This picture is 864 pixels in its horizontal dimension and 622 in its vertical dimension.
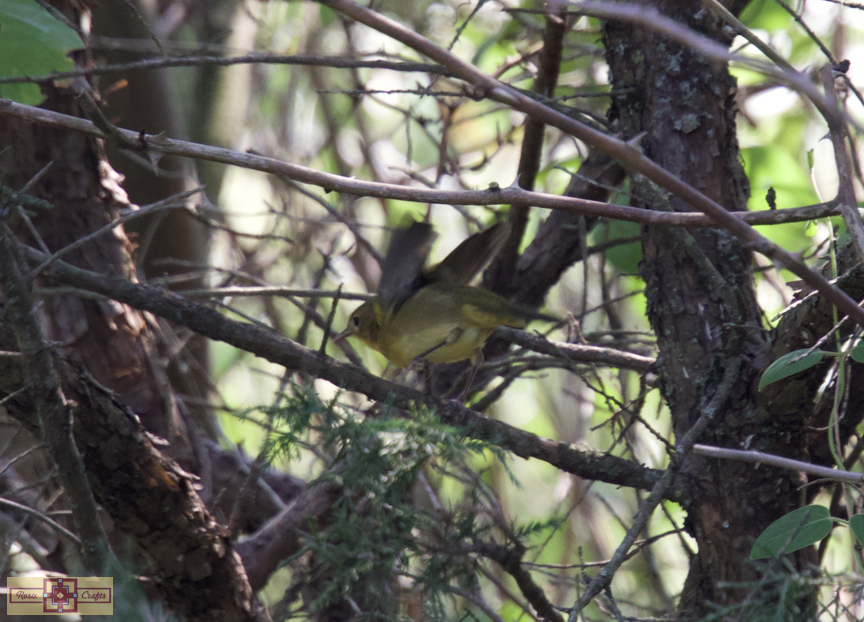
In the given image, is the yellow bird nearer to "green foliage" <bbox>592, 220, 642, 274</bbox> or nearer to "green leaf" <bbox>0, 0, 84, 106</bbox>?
"green foliage" <bbox>592, 220, 642, 274</bbox>

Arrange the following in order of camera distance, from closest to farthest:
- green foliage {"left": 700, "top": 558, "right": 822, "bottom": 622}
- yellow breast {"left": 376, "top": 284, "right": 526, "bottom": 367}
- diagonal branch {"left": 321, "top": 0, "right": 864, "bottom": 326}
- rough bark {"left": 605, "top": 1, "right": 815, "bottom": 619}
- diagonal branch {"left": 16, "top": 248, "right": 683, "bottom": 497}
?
diagonal branch {"left": 321, "top": 0, "right": 864, "bottom": 326}
green foliage {"left": 700, "top": 558, "right": 822, "bottom": 622}
rough bark {"left": 605, "top": 1, "right": 815, "bottom": 619}
diagonal branch {"left": 16, "top": 248, "right": 683, "bottom": 497}
yellow breast {"left": 376, "top": 284, "right": 526, "bottom": 367}

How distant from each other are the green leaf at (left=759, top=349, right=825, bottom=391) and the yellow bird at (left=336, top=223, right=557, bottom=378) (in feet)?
4.07

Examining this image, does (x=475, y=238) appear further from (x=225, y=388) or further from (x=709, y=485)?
(x=225, y=388)

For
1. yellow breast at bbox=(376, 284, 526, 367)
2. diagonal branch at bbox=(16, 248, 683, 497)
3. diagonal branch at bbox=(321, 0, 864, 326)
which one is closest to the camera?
diagonal branch at bbox=(321, 0, 864, 326)

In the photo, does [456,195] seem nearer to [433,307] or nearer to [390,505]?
[390,505]

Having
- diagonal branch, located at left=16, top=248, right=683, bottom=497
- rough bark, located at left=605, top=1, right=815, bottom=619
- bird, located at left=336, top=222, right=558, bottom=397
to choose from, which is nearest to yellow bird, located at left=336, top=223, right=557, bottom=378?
bird, located at left=336, top=222, right=558, bottom=397

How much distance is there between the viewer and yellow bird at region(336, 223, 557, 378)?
312 cm

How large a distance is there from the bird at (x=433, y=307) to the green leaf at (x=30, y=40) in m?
1.39

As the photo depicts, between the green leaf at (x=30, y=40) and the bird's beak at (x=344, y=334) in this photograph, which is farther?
the bird's beak at (x=344, y=334)

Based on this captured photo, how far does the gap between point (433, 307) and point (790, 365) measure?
2.03m

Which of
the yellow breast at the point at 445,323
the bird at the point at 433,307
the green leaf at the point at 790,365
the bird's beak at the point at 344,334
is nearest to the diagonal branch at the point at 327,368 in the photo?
the green leaf at the point at 790,365

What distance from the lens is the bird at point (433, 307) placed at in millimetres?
3113

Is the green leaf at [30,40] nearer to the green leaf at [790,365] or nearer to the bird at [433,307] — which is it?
the bird at [433,307]

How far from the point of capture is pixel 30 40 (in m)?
2.04
